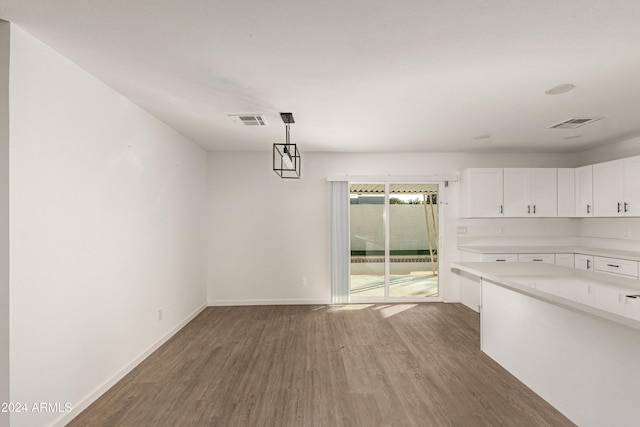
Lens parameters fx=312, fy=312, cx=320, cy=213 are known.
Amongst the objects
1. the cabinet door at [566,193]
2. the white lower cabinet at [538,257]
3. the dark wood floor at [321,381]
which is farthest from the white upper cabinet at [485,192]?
the dark wood floor at [321,381]

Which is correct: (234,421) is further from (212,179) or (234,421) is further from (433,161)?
(433,161)

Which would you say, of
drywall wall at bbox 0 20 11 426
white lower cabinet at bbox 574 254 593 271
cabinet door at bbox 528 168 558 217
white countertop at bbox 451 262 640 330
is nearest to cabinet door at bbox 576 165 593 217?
cabinet door at bbox 528 168 558 217

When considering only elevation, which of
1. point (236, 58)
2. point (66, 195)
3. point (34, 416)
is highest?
point (236, 58)

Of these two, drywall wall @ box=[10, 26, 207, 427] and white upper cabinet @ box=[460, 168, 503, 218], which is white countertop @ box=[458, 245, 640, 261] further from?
drywall wall @ box=[10, 26, 207, 427]

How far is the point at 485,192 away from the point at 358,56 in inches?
149

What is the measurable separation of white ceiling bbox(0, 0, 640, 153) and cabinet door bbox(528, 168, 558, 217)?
4.46ft

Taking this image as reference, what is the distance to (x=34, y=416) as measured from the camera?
1.91m

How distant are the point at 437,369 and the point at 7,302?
3.26 metres

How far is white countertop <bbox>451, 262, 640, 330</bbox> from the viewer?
1647mm

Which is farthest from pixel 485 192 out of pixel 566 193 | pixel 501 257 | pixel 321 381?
pixel 321 381

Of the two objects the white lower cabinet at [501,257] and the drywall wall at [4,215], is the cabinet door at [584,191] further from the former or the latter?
the drywall wall at [4,215]

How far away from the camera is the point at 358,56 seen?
2.12m

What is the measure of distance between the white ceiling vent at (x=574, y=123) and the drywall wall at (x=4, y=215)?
494 cm

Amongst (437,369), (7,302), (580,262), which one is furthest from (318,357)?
(580,262)
